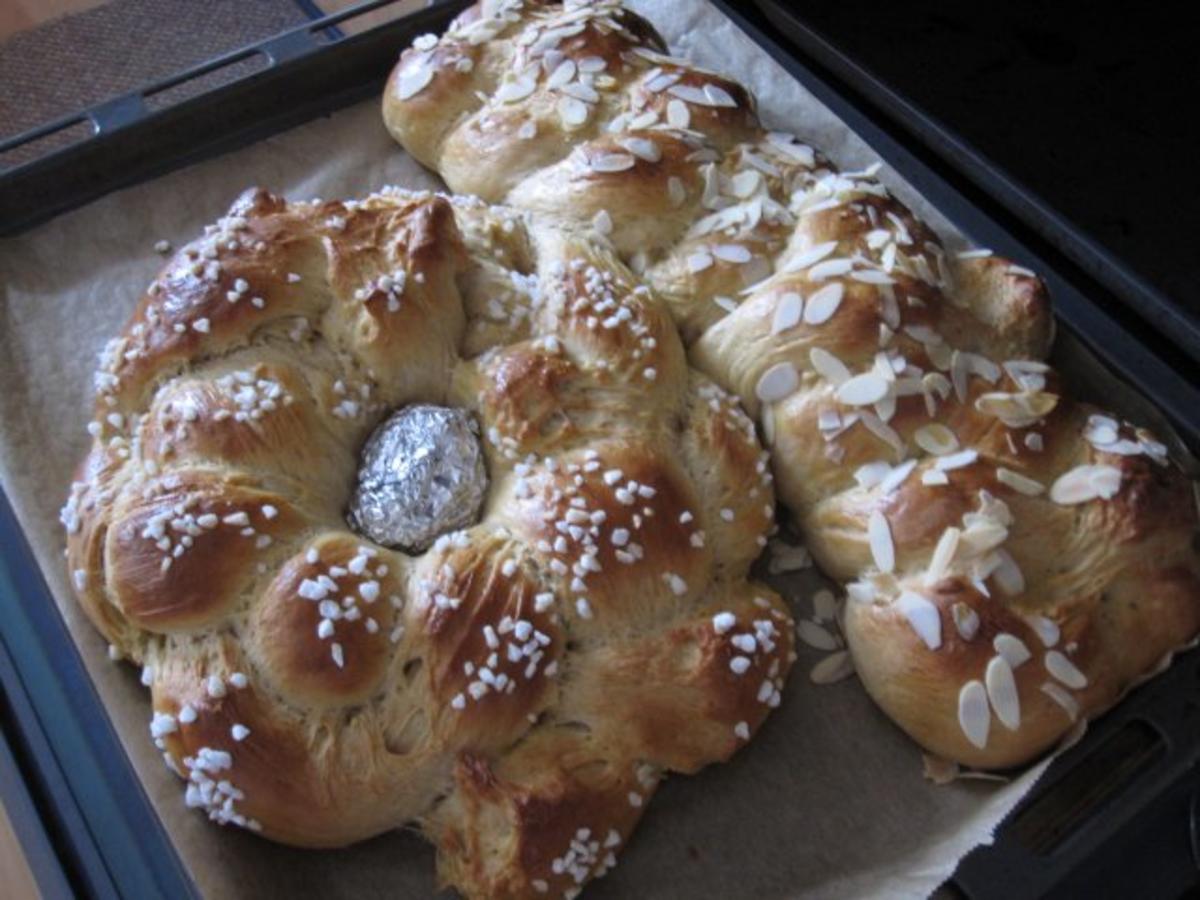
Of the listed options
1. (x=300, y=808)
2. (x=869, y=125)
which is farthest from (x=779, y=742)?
(x=869, y=125)

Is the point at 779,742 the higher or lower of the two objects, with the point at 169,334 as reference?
lower

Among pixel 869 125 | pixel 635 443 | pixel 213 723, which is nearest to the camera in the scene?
pixel 213 723

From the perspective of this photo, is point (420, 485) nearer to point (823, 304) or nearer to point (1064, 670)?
point (823, 304)

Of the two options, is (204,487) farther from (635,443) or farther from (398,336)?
(635,443)

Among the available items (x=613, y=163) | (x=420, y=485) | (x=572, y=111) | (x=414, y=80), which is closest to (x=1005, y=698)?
(x=420, y=485)

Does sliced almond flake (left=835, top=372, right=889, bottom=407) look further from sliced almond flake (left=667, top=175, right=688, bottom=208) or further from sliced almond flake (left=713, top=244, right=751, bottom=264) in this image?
sliced almond flake (left=667, top=175, right=688, bottom=208)

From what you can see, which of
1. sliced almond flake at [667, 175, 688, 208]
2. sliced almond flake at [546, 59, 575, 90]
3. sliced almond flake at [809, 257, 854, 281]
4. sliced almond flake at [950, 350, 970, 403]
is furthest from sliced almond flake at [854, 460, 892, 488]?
sliced almond flake at [546, 59, 575, 90]

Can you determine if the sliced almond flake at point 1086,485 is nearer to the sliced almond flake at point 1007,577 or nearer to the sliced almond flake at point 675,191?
the sliced almond flake at point 1007,577
